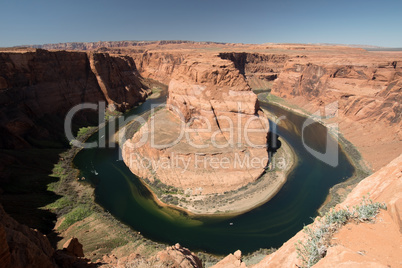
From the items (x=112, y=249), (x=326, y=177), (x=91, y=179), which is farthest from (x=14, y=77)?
(x=326, y=177)

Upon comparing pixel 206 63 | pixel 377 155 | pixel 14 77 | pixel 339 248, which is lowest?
pixel 377 155

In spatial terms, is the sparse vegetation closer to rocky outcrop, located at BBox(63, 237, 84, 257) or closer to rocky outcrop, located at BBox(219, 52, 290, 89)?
Answer: rocky outcrop, located at BBox(63, 237, 84, 257)

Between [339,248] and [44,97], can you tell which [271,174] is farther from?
[44,97]

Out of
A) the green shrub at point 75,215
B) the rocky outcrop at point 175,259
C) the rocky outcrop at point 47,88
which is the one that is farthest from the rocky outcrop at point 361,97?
the rocky outcrop at point 47,88

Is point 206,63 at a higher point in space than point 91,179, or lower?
higher

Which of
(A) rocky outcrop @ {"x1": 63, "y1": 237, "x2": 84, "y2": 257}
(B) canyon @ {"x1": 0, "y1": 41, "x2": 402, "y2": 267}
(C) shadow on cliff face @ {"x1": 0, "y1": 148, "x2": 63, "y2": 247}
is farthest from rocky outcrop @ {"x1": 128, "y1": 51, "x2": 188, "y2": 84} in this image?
(A) rocky outcrop @ {"x1": 63, "y1": 237, "x2": 84, "y2": 257}

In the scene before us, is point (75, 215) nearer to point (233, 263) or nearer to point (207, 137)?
point (207, 137)

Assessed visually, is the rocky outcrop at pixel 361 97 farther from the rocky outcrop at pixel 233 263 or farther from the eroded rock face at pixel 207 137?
the rocky outcrop at pixel 233 263
